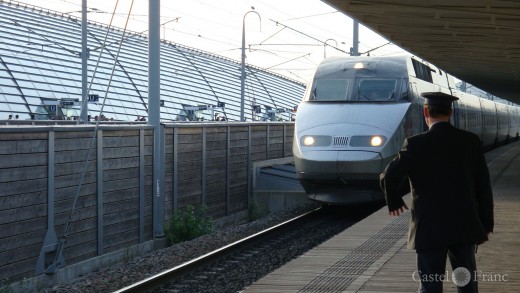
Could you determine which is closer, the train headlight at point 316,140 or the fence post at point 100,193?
the fence post at point 100,193

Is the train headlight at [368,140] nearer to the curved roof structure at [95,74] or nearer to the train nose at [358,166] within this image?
the train nose at [358,166]

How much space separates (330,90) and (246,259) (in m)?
5.81

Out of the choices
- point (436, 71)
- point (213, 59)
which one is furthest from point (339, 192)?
point (213, 59)

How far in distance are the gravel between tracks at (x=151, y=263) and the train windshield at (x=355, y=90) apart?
9.07 ft

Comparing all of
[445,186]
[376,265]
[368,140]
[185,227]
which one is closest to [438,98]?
[445,186]

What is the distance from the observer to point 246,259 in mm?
12289

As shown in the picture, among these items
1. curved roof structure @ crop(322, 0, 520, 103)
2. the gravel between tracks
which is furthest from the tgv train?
the gravel between tracks

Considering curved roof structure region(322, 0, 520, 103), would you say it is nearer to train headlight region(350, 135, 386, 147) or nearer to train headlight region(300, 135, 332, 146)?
train headlight region(350, 135, 386, 147)

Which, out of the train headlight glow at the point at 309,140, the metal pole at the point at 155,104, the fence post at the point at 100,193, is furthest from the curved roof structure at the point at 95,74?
the fence post at the point at 100,193

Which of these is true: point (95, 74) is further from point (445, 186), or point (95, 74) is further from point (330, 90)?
point (445, 186)

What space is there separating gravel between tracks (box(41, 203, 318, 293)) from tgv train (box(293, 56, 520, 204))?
65.6 inches

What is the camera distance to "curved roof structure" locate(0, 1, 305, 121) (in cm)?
4053

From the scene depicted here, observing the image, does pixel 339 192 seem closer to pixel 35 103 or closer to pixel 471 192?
pixel 471 192

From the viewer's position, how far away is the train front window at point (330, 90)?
17.0 metres
